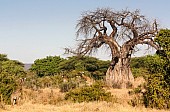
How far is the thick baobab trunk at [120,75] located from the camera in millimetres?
22484

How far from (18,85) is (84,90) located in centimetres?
266

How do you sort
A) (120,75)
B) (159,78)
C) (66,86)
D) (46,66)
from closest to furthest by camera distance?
1. (159,78)
2. (66,86)
3. (120,75)
4. (46,66)

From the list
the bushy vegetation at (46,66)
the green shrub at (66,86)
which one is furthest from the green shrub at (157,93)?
the bushy vegetation at (46,66)

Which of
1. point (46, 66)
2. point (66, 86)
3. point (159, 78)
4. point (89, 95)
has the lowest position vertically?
point (89, 95)

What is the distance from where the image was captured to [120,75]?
74.7ft

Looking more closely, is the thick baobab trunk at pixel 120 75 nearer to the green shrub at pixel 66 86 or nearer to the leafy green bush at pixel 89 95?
the green shrub at pixel 66 86

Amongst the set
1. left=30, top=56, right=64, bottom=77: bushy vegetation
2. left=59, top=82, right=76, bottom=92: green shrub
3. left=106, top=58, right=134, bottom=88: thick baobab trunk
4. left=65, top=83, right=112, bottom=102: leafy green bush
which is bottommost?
left=65, top=83, right=112, bottom=102: leafy green bush

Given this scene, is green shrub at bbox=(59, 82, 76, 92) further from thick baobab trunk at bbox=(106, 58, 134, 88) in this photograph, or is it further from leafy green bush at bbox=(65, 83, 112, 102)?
thick baobab trunk at bbox=(106, 58, 134, 88)

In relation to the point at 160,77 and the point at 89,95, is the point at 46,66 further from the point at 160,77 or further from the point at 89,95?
the point at 160,77

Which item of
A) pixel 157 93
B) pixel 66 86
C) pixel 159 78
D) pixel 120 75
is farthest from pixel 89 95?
pixel 120 75

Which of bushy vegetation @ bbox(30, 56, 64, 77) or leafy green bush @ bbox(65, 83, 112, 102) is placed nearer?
leafy green bush @ bbox(65, 83, 112, 102)

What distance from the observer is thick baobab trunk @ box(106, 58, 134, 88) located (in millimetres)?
22484

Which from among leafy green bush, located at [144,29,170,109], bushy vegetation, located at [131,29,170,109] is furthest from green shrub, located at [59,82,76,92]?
leafy green bush, located at [144,29,170,109]

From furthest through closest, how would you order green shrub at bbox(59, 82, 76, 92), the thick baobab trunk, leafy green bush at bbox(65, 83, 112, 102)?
the thick baobab trunk, green shrub at bbox(59, 82, 76, 92), leafy green bush at bbox(65, 83, 112, 102)
